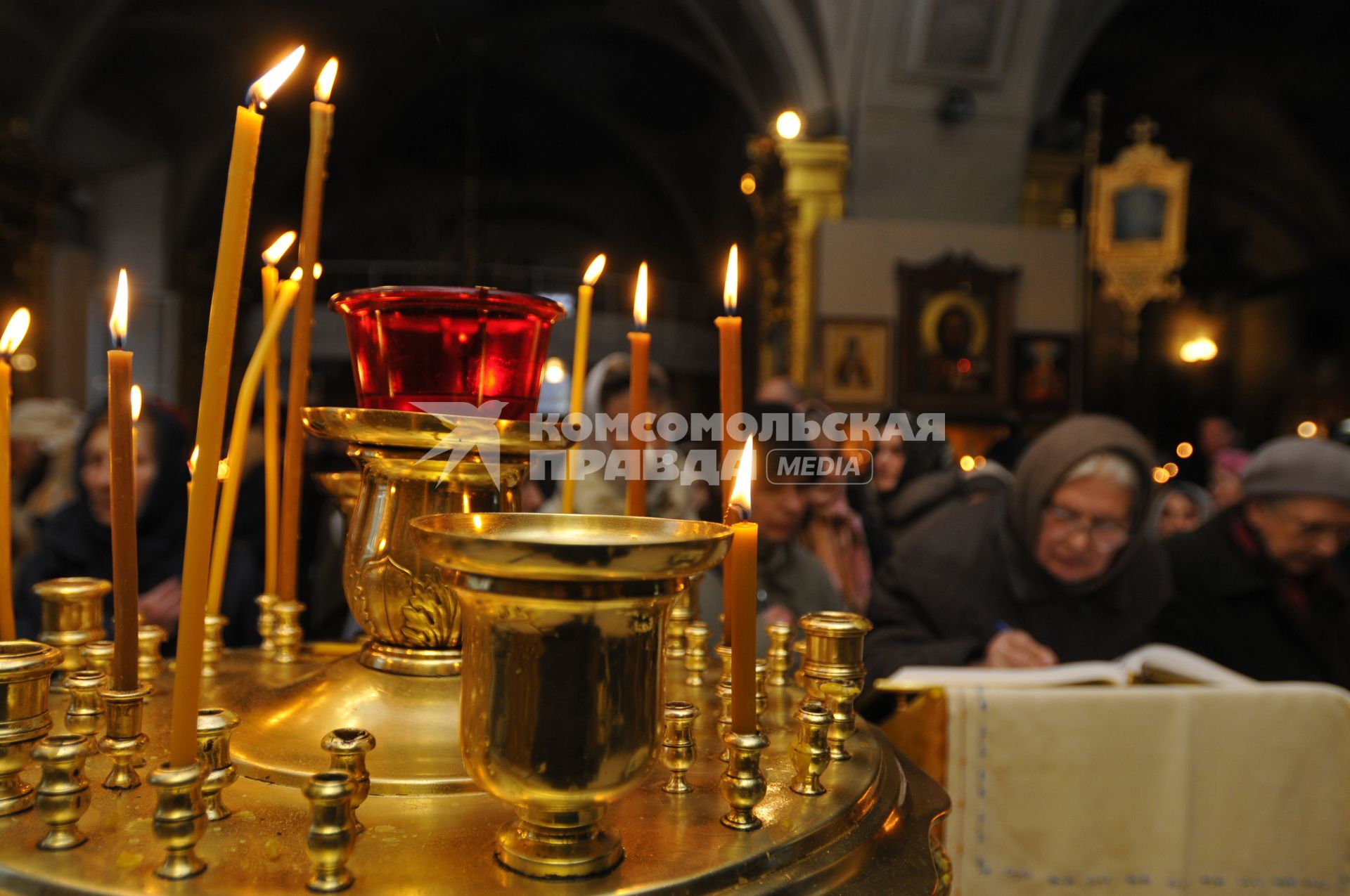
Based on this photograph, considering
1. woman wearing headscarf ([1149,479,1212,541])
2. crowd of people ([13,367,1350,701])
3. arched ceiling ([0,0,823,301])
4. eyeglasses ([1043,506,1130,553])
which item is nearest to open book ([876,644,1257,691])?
crowd of people ([13,367,1350,701])

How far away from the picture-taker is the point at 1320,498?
2.69 meters

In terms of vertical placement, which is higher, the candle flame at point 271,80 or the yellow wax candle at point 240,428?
the candle flame at point 271,80

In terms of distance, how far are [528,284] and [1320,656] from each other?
14.7 meters

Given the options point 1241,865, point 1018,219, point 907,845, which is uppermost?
point 1018,219

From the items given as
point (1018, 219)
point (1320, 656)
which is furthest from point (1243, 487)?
point (1018, 219)

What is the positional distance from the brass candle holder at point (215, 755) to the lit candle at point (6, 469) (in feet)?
0.99

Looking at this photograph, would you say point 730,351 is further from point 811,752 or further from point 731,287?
point 811,752

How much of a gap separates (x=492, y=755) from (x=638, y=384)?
0.51m

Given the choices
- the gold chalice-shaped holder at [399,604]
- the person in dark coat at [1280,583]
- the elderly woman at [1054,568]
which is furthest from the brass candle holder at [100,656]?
the person in dark coat at [1280,583]

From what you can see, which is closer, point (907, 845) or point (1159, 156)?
point (907, 845)

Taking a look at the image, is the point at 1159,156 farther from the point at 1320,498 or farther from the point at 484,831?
the point at 484,831

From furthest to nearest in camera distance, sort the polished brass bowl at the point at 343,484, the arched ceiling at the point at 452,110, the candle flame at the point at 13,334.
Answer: the arched ceiling at the point at 452,110 < the polished brass bowl at the point at 343,484 < the candle flame at the point at 13,334

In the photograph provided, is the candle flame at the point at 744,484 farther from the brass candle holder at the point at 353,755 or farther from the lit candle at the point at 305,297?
the lit candle at the point at 305,297

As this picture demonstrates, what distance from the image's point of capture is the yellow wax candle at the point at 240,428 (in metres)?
0.94
